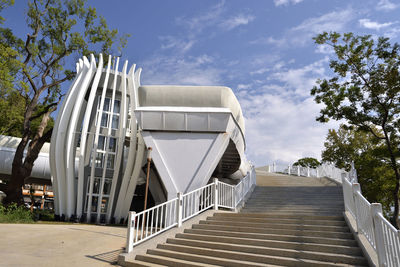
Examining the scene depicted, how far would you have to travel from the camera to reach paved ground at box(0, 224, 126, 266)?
630 centimetres

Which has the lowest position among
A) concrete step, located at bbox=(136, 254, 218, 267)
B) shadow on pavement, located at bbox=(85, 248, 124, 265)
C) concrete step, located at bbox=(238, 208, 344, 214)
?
shadow on pavement, located at bbox=(85, 248, 124, 265)

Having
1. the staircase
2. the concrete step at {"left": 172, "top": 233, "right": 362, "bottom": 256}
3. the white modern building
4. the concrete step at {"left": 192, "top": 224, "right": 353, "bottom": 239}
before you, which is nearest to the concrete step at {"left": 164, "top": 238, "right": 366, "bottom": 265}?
the staircase

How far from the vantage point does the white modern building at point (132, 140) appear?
1208 cm

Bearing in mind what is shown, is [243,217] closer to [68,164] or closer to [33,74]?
[68,164]

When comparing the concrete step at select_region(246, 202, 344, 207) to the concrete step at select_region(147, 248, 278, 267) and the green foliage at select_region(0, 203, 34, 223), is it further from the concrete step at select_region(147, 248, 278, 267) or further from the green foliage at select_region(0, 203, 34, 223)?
the green foliage at select_region(0, 203, 34, 223)

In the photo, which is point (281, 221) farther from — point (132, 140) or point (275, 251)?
point (132, 140)

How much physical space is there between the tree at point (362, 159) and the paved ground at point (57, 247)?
1901 cm

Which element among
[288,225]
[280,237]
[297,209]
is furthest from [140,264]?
[297,209]

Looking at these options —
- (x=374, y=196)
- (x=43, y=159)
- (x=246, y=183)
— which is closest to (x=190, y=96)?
(x=246, y=183)

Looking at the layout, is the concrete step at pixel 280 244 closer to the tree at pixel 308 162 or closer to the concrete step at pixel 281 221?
the concrete step at pixel 281 221

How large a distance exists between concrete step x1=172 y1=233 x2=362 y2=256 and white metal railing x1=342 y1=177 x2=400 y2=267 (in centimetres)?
51

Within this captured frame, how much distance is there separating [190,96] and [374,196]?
62.1 feet

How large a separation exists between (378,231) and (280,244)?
2.31 m

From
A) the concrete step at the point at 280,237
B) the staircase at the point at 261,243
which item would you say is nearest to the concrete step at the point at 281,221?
the staircase at the point at 261,243
